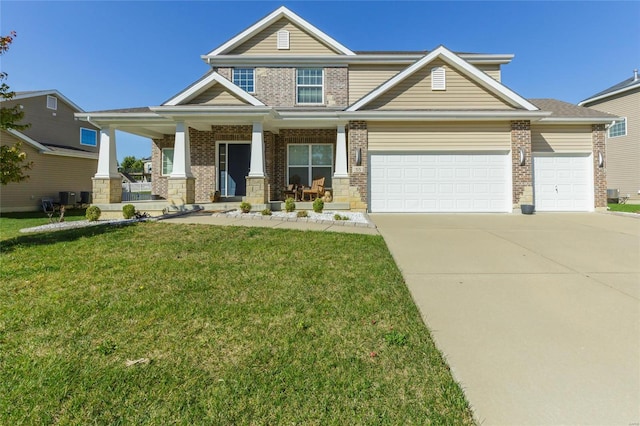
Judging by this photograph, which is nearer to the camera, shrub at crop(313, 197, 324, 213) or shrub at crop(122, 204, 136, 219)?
shrub at crop(122, 204, 136, 219)

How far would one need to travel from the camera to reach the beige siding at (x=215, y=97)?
11.7 m

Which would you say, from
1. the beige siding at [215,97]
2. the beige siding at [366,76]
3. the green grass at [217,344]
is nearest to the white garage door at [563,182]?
the beige siding at [366,76]

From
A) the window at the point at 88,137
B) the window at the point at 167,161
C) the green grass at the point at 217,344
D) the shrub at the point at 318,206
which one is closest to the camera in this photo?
the green grass at the point at 217,344

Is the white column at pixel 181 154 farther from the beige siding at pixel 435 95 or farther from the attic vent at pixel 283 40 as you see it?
the beige siding at pixel 435 95

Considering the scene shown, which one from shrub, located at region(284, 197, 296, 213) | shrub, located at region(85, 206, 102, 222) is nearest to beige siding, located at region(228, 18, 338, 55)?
shrub, located at region(284, 197, 296, 213)

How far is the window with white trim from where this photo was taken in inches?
591

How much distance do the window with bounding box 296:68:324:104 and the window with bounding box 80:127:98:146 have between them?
54.4ft

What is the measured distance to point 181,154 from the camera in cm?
1138

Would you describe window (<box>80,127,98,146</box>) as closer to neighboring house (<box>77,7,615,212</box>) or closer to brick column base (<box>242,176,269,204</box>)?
neighboring house (<box>77,7,615,212</box>)

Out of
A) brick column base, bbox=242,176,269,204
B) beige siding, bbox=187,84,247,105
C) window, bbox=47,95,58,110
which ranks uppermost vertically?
window, bbox=47,95,58,110

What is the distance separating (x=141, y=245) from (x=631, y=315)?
731cm

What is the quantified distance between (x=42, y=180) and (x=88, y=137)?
20.9 feet

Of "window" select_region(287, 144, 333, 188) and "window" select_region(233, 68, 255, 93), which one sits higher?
"window" select_region(233, 68, 255, 93)

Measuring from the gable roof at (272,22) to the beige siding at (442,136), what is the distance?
5.61m
